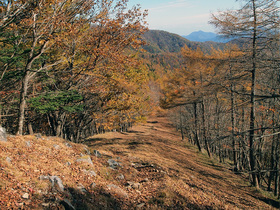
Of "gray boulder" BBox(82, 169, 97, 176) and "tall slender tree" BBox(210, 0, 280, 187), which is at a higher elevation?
"tall slender tree" BBox(210, 0, 280, 187)

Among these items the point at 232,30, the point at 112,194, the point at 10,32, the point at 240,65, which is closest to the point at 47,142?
the point at 112,194

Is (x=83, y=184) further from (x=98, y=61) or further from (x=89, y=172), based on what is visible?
(x=98, y=61)

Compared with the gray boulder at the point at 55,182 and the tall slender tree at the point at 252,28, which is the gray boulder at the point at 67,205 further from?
the tall slender tree at the point at 252,28

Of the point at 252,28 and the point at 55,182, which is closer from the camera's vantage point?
the point at 55,182

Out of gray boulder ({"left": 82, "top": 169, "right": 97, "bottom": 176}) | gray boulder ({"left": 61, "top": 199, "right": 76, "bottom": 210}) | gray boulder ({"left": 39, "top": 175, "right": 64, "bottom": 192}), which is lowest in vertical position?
gray boulder ({"left": 82, "top": 169, "right": 97, "bottom": 176})

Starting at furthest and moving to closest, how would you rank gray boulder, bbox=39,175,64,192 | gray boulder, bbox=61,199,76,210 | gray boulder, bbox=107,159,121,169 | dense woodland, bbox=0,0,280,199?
gray boulder, bbox=107,159,121,169, dense woodland, bbox=0,0,280,199, gray boulder, bbox=39,175,64,192, gray boulder, bbox=61,199,76,210

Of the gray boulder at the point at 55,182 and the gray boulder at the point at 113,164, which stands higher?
the gray boulder at the point at 55,182

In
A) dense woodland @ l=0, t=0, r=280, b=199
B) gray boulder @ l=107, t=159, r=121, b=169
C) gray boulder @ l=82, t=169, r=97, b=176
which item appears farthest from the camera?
gray boulder @ l=107, t=159, r=121, b=169

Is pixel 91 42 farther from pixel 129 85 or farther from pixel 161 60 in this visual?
pixel 161 60

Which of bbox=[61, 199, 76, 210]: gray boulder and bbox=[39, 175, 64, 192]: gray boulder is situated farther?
bbox=[39, 175, 64, 192]: gray boulder

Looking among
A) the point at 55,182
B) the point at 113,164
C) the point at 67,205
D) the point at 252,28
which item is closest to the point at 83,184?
the point at 55,182

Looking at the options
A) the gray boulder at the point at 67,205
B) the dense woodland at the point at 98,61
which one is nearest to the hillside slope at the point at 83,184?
the gray boulder at the point at 67,205

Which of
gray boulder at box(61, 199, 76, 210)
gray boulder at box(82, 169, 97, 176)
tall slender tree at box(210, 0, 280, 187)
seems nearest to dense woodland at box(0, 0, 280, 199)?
tall slender tree at box(210, 0, 280, 187)

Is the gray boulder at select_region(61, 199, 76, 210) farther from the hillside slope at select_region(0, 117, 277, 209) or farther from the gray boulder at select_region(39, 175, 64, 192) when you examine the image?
the gray boulder at select_region(39, 175, 64, 192)
